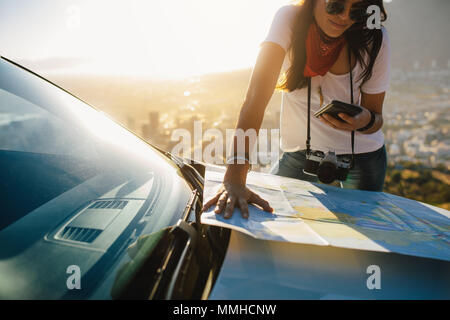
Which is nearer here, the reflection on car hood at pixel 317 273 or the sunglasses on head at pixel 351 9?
the reflection on car hood at pixel 317 273

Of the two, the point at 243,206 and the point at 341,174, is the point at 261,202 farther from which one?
the point at 341,174

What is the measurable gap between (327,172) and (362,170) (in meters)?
0.34

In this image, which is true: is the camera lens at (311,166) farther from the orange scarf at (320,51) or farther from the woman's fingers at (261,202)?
the woman's fingers at (261,202)

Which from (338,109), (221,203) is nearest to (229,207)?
(221,203)

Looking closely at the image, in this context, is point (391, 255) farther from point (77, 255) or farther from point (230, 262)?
point (77, 255)

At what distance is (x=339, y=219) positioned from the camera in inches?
31.4

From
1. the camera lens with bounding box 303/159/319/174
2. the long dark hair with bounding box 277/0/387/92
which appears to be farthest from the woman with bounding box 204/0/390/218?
the camera lens with bounding box 303/159/319/174

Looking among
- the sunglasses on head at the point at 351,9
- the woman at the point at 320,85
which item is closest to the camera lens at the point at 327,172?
the woman at the point at 320,85

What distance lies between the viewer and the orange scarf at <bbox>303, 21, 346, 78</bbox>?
111 cm

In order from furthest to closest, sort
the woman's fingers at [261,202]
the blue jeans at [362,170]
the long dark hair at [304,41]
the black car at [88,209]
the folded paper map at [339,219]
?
A: the blue jeans at [362,170] → the long dark hair at [304,41] → the woman's fingers at [261,202] → the folded paper map at [339,219] → the black car at [88,209]

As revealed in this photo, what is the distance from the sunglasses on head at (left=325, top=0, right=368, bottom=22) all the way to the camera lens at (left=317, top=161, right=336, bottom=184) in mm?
585


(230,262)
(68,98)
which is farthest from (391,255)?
(68,98)

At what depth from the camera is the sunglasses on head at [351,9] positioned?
3.27ft

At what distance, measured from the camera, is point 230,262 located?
581mm
